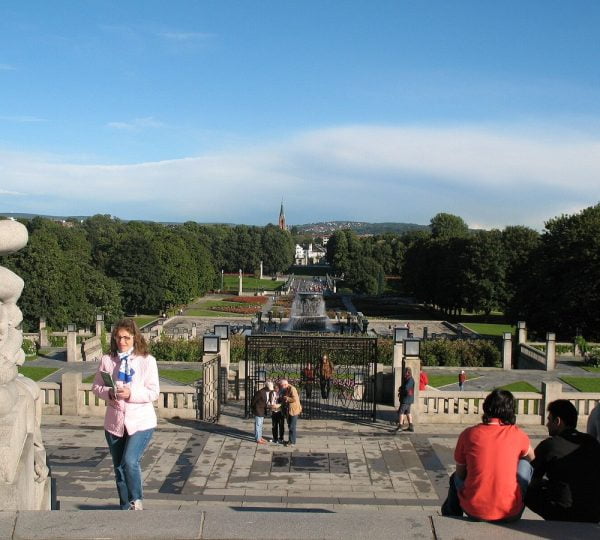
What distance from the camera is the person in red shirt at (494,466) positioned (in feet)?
16.4

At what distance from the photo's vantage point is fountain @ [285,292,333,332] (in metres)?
47.8

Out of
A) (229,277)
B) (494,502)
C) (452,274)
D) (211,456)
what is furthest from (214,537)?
(229,277)

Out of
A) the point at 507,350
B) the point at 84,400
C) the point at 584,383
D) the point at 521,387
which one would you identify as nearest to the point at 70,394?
the point at 84,400

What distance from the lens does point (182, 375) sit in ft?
78.3

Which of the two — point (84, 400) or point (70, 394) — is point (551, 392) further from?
point (70, 394)

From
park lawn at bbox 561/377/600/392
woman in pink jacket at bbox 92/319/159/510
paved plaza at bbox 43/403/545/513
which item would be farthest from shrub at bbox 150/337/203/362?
woman in pink jacket at bbox 92/319/159/510

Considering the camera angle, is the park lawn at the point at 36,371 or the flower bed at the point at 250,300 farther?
the flower bed at the point at 250,300

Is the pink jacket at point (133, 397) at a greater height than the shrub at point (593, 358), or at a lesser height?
greater

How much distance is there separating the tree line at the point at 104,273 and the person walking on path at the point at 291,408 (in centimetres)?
3291

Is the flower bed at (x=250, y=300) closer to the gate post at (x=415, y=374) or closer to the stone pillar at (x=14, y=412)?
the gate post at (x=415, y=374)

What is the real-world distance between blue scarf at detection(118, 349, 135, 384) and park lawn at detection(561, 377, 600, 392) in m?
20.2

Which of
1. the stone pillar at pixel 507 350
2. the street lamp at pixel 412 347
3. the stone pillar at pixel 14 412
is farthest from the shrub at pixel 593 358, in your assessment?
the stone pillar at pixel 14 412

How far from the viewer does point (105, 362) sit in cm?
629

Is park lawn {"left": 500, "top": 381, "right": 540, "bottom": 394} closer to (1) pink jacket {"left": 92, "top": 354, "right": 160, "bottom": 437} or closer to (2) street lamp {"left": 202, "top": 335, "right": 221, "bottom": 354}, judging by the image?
(2) street lamp {"left": 202, "top": 335, "right": 221, "bottom": 354}
